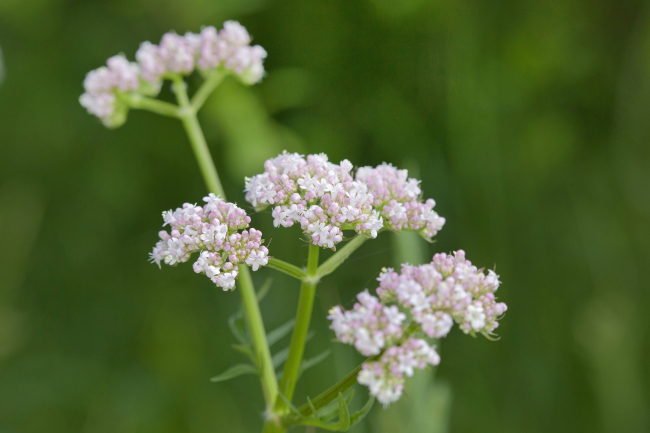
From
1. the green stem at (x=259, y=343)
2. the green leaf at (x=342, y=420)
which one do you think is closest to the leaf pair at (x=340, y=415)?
the green leaf at (x=342, y=420)

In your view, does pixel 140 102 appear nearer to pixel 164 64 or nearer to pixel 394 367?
pixel 164 64

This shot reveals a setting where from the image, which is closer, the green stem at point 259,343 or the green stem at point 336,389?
the green stem at point 336,389

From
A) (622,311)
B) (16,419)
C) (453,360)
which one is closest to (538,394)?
(453,360)

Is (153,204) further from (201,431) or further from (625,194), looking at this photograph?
(625,194)

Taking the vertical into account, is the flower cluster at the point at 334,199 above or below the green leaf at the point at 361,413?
above

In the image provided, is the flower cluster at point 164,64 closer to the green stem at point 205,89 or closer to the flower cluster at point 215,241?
the green stem at point 205,89

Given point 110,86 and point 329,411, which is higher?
point 110,86

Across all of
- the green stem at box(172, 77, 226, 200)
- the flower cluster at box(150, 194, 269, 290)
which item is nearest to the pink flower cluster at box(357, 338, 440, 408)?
the flower cluster at box(150, 194, 269, 290)

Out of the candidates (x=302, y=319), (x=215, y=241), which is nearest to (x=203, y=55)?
(x=215, y=241)
